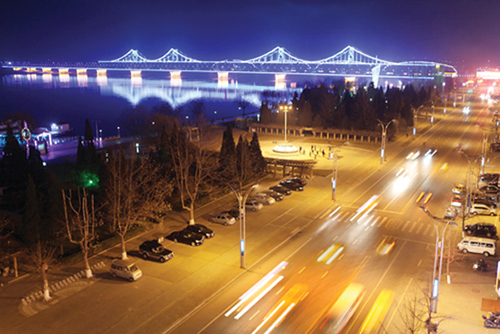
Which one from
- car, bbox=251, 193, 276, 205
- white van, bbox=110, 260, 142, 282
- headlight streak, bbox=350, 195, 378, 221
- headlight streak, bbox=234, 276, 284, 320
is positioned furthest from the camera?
car, bbox=251, 193, 276, 205

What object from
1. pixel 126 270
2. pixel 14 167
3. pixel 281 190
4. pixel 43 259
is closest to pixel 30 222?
pixel 43 259

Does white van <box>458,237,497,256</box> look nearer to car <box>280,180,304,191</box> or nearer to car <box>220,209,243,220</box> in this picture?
car <box>220,209,243,220</box>

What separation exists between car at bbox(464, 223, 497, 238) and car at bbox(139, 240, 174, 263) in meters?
22.1

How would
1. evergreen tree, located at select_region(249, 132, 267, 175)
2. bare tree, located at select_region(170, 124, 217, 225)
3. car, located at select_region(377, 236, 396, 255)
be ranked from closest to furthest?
car, located at select_region(377, 236, 396, 255) → bare tree, located at select_region(170, 124, 217, 225) → evergreen tree, located at select_region(249, 132, 267, 175)

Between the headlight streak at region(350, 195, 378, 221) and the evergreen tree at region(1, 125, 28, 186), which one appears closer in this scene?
the headlight streak at region(350, 195, 378, 221)

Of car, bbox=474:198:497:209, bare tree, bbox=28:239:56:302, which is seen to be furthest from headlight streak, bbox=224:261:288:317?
car, bbox=474:198:497:209

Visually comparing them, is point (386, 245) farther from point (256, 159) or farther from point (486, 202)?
point (256, 159)

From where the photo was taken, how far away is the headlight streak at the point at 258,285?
2113 cm

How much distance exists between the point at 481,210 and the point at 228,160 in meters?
24.4

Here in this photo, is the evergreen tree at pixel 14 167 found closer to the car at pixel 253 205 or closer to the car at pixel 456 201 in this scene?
the car at pixel 253 205

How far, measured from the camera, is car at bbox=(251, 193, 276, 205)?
37.6 m

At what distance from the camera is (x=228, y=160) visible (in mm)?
42656

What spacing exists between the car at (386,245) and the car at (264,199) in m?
11.6

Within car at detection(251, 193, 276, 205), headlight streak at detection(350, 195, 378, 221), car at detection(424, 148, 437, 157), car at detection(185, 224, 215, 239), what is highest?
car at detection(424, 148, 437, 157)
